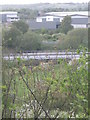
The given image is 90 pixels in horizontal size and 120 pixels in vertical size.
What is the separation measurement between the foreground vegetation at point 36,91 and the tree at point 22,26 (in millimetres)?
460

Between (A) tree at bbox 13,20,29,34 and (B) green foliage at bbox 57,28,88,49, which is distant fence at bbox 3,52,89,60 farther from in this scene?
(A) tree at bbox 13,20,29,34

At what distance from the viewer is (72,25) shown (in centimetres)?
301

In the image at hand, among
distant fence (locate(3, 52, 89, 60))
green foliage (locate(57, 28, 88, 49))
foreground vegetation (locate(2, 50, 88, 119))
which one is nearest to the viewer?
foreground vegetation (locate(2, 50, 88, 119))

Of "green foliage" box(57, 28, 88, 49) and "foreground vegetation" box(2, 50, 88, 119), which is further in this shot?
"green foliage" box(57, 28, 88, 49)

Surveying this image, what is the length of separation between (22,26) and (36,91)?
0.81 m

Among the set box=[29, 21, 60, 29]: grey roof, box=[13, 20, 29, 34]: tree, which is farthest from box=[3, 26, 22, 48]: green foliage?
box=[29, 21, 60, 29]: grey roof

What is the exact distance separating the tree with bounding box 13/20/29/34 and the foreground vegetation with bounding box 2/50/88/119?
0.46 meters

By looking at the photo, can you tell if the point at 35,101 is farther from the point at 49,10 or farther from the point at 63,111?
the point at 49,10

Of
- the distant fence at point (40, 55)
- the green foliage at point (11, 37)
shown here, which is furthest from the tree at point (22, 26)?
the distant fence at point (40, 55)

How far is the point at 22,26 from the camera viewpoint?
2947mm

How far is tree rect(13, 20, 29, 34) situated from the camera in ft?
9.29

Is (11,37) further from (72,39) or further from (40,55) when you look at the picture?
(72,39)

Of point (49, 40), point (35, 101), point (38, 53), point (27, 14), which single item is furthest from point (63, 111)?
point (27, 14)

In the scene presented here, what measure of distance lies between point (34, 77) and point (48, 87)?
0.64 feet
